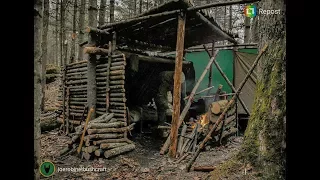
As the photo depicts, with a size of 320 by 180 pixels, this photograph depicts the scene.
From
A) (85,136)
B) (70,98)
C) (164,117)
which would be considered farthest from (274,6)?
(70,98)

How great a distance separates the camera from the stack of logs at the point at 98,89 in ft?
25.1

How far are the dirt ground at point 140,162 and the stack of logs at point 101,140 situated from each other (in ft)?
0.60

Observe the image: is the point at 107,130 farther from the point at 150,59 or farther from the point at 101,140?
the point at 150,59

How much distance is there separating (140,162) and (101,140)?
128 centimetres

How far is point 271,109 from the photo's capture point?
10.4 ft

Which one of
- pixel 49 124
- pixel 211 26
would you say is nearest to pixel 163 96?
pixel 211 26

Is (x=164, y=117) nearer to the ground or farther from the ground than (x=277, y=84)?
nearer to the ground

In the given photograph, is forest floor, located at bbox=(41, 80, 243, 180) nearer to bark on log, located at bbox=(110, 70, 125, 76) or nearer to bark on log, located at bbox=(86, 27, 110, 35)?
bark on log, located at bbox=(110, 70, 125, 76)

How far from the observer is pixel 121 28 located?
8.09m

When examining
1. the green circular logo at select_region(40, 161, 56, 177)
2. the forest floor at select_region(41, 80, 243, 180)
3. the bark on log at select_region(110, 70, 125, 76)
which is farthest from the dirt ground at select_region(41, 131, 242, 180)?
the bark on log at select_region(110, 70, 125, 76)

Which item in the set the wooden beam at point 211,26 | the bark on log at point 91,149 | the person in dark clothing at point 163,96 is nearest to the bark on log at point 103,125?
the bark on log at point 91,149

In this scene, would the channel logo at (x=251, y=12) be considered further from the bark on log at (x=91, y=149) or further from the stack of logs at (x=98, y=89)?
the bark on log at (x=91, y=149)

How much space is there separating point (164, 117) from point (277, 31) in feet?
23.2

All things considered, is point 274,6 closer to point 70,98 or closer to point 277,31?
point 277,31
